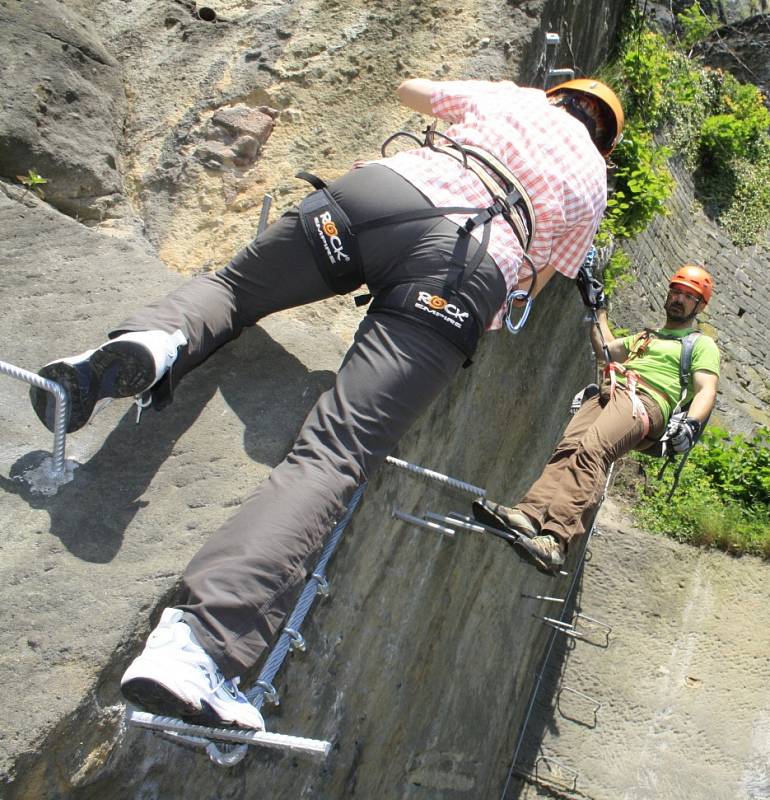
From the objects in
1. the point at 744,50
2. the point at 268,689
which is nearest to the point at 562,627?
the point at 268,689

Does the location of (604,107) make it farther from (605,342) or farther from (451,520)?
(451,520)

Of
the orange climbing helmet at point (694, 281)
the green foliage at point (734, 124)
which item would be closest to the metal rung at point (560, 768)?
the orange climbing helmet at point (694, 281)

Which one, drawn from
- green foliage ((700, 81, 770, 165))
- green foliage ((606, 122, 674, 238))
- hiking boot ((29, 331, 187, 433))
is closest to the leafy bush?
green foliage ((700, 81, 770, 165))

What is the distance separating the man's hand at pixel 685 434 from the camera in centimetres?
375

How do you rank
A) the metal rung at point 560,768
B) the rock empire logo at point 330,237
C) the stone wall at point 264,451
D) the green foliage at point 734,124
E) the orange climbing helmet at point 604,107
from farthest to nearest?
1. the green foliage at point 734,124
2. the metal rung at point 560,768
3. the orange climbing helmet at point 604,107
4. the rock empire logo at point 330,237
5. the stone wall at point 264,451

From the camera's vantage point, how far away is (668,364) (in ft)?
13.3

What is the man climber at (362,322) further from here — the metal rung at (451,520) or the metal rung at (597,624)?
the metal rung at (597,624)

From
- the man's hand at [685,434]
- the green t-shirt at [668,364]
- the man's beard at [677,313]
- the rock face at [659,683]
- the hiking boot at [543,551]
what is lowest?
the rock face at [659,683]

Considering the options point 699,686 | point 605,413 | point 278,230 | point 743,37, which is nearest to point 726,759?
point 699,686

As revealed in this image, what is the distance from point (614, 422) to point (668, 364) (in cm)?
54

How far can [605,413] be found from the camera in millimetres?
3740

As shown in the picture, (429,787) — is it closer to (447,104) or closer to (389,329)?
(389,329)

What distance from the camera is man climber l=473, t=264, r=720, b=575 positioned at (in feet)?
10.6

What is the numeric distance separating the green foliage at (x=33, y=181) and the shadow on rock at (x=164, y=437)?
1.32 m
